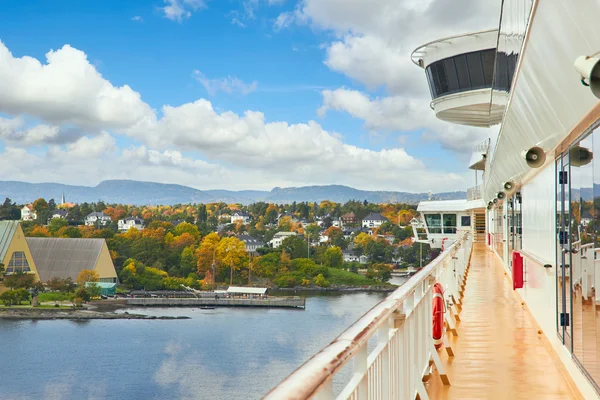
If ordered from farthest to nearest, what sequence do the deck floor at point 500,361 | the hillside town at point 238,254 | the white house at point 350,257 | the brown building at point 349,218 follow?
the brown building at point 349,218
the white house at point 350,257
the hillside town at point 238,254
the deck floor at point 500,361

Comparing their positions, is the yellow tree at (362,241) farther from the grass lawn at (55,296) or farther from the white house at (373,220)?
the grass lawn at (55,296)

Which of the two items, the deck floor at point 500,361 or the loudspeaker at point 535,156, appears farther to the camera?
the loudspeaker at point 535,156

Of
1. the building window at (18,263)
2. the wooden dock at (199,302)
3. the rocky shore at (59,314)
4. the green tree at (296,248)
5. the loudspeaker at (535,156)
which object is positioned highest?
the loudspeaker at (535,156)

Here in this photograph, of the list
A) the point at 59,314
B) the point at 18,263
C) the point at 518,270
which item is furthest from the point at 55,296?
the point at 518,270

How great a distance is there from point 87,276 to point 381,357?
87.2m

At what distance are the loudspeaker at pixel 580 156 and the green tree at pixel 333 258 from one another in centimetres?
9216

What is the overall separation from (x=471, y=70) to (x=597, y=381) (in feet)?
49.9

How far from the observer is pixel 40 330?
65438 mm

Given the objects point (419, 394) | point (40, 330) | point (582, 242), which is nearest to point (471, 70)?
point (582, 242)

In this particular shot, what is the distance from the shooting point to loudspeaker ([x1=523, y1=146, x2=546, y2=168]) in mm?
4758

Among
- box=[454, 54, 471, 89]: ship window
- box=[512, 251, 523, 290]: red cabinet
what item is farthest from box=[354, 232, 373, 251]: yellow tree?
box=[512, 251, 523, 290]: red cabinet

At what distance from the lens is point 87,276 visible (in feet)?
275

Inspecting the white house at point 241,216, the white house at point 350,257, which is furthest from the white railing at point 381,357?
the white house at point 241,216

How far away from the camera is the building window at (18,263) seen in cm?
8250
